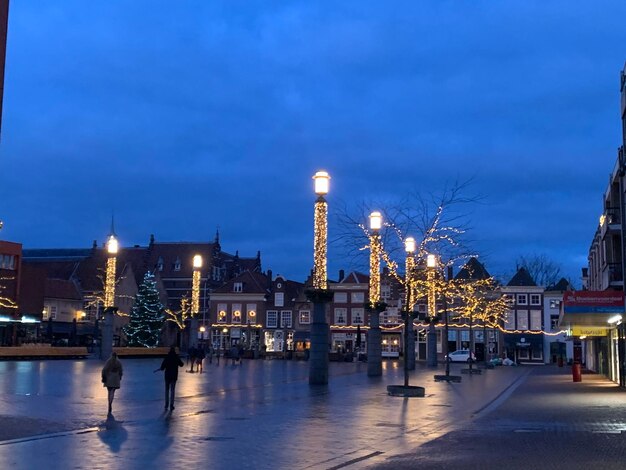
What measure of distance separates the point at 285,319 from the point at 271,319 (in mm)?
1969

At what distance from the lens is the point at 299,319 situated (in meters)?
98.9

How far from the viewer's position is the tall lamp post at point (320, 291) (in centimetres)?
3197

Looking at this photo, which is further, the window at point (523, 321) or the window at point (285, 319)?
the window at point (285, 319)

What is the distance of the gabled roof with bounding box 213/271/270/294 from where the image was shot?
4039 inches

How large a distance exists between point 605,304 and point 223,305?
74475 millimetres

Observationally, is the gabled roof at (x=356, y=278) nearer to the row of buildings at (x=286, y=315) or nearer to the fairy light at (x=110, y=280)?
the row of buildings at (x=286, y=315)

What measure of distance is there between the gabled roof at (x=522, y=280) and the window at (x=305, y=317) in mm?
25042

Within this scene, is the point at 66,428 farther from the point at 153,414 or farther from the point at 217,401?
the point at 217,401

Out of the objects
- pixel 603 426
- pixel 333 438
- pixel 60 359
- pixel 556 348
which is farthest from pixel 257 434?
pixel 556 348

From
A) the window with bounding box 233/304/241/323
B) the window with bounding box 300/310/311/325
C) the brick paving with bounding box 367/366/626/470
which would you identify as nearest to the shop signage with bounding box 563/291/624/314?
the brick paving with bounding box 367/366/626/470

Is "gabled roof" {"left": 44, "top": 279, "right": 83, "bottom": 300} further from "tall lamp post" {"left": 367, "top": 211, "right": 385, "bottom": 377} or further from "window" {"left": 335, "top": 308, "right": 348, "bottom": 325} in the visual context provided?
"tall lamp post" {"left": 367, "top": 211, "right": 385, "bottom": 377}

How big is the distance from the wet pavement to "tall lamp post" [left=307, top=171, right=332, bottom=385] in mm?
1747

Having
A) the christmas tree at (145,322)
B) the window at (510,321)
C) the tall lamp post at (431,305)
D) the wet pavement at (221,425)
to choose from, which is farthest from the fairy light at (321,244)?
the window at (510,321)

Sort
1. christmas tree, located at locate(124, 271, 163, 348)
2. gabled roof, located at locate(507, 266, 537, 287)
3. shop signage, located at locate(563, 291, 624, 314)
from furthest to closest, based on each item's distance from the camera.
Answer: gabled roof, located at locate(507, 266, 537, 287)
christmas tree, located at locate(124, 271, 163, 348)
shop signage, located at locate(563, 291, 624, 314)
